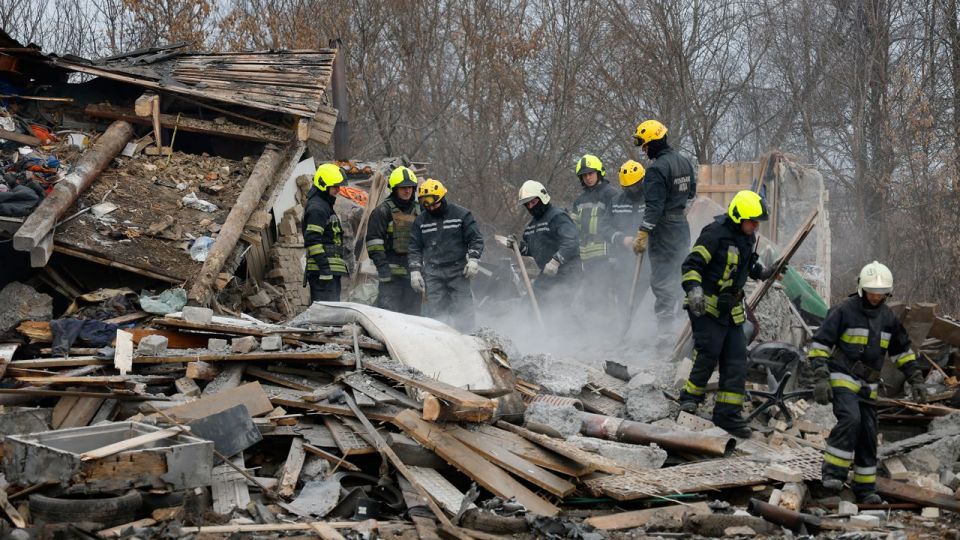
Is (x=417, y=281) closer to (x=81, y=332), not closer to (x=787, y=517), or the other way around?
(x=81, y=332)

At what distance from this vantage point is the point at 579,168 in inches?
425

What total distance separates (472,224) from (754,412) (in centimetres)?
363

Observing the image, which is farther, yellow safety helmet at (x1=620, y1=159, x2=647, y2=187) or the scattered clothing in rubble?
yellow safety helmet at (x1=620, y1=159, x2=647, y2=187)

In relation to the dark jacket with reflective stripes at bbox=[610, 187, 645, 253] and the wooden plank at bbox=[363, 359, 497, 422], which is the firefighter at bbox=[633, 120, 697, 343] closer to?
the dark jacket with reflective stripes at bbox=[610, 187, 645, 253]

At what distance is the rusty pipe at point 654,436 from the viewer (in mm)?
6676

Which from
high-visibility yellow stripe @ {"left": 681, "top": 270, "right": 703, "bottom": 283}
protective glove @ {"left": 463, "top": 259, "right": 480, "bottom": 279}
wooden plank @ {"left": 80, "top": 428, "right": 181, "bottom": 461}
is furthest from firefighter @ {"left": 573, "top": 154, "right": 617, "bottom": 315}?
wooden plank @ {"left": 80, "top": 428, "right": 181, "bottom": 461}

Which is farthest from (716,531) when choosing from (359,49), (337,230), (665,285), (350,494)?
(359,49)

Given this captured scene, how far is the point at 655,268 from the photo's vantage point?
10.0m

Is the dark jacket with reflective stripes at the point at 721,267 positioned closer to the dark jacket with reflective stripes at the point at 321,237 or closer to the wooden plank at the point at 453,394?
the wooden plank at the point at 453,394

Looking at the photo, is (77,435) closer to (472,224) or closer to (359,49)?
(472,224)

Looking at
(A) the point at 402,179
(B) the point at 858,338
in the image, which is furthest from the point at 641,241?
(B) the point at 858,338

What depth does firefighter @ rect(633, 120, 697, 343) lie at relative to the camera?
9594 mm

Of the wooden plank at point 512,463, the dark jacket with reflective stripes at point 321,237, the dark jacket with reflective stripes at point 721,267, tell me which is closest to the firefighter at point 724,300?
the dark jacket with reflective stripes at point 721,267

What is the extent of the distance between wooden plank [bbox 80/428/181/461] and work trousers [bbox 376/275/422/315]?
5024 millimetres
